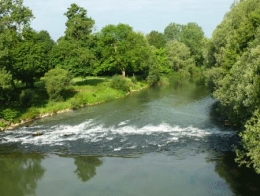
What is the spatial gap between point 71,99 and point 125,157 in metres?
29.9

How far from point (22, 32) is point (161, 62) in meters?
51.7

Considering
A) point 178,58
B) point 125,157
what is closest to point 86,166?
point 125,157

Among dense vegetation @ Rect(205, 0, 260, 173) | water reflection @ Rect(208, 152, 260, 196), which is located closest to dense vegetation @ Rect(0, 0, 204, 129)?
dense vegetation @ Rect(205, 0, 260, 173)

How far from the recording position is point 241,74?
33750mm

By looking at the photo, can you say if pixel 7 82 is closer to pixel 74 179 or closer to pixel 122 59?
pixel 74 179

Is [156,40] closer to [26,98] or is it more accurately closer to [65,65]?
[65,65]

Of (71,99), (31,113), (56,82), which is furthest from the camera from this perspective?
(71,99)

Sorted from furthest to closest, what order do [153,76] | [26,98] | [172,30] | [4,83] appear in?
1. [172,30]
2. [153,76]
3. [26,98]
4. [4,83]

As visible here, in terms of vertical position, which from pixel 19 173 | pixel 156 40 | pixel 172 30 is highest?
pixel 172 30

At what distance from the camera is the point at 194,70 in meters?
116

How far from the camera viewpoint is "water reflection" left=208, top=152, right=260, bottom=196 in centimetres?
2828

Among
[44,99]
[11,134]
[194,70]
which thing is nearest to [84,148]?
[11,134]

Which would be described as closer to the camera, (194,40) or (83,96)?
(83,96)

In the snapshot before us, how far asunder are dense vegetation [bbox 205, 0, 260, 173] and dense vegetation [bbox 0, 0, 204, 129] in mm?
25702
